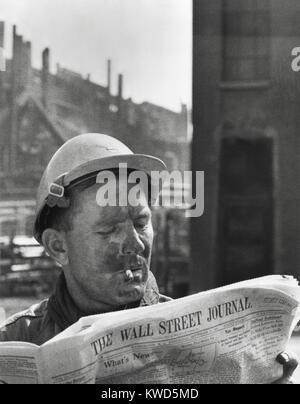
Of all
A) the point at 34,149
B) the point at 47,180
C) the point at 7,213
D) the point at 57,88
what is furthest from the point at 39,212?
the point at 34,149

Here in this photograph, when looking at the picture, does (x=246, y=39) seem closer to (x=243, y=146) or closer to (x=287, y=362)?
(x=243, y=146)

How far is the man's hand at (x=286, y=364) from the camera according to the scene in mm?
1105

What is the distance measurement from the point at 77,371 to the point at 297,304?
365mm

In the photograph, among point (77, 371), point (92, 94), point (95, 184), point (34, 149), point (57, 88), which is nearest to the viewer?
point (77, 371)

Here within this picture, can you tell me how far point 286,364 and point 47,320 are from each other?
0.41 m

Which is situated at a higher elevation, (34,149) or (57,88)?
(57,88)

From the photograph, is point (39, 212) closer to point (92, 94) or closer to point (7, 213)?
point (7, 213)

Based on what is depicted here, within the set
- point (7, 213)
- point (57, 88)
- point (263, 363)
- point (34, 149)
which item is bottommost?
point (263, 363)

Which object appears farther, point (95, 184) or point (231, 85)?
point (231, 85)

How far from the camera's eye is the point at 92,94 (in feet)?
10.1

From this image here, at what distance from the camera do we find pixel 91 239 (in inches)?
45.9

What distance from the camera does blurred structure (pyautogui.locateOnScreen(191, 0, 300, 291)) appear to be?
3.28 metres

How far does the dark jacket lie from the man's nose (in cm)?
8

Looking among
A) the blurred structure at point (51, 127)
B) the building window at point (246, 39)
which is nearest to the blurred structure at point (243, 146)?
the building window at point (246, 39)
